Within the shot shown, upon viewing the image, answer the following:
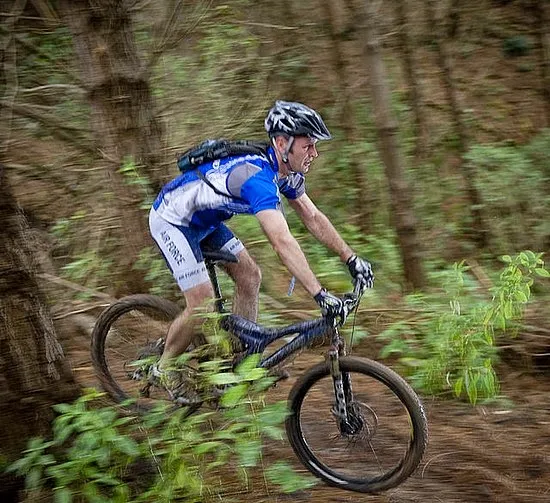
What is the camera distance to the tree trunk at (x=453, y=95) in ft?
30.4

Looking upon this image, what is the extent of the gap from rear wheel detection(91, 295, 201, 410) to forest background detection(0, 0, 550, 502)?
2.80ft

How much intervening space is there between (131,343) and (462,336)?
2443 mm

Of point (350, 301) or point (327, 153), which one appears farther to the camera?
point (327, 153)

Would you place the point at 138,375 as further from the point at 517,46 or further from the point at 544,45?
the point at 517,46

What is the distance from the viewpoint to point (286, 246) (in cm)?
421

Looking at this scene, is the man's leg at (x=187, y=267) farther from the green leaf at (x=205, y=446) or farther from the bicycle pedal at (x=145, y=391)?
the green leaf at (x=205, y=446)

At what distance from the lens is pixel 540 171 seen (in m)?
9.97

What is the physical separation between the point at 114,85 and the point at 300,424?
12.1ft

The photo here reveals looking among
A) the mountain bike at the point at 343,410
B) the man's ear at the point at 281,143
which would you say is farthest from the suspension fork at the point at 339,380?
the man's ear at the point at 281,143

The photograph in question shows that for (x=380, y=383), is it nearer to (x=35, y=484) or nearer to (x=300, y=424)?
(x=300, y=424)

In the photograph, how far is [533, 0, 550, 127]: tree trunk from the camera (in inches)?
404

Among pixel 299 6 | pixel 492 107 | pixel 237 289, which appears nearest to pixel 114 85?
pixel 237 289

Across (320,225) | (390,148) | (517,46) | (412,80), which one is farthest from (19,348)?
(517,46)

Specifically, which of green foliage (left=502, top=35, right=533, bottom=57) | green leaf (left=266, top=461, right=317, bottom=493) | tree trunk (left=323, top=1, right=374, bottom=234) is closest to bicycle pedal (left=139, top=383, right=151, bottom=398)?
green leaf (left=266, top=461, right=317, bottom=493)
